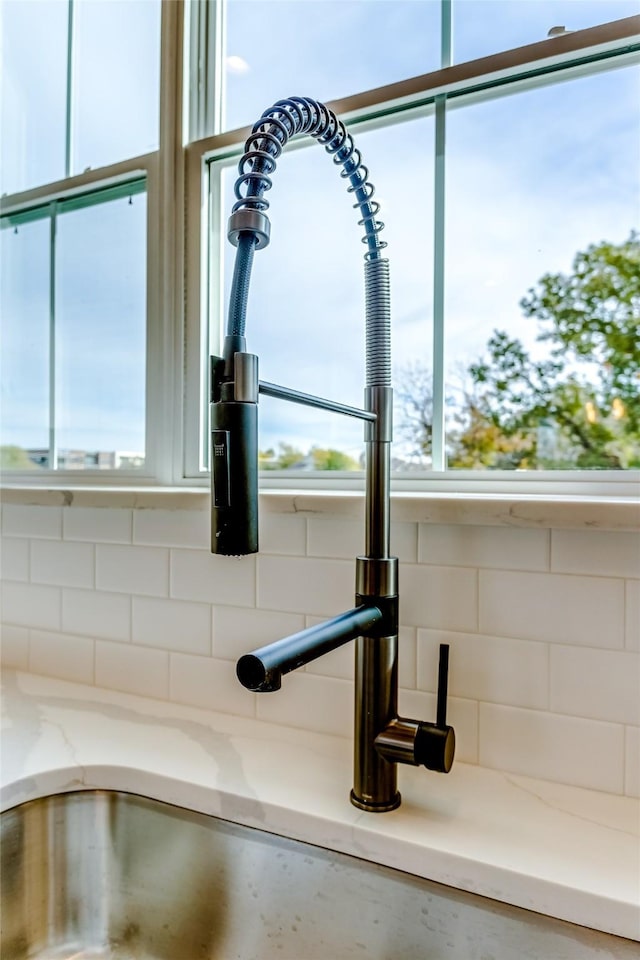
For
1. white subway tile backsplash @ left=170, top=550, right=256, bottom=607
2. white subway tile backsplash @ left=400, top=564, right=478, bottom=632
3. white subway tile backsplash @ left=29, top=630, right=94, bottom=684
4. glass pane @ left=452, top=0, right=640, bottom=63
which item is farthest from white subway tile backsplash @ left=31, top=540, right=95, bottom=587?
glass pane @ left=452, top=0, right=640, bottom=63

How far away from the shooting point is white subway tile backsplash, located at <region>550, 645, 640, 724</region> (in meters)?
0.69

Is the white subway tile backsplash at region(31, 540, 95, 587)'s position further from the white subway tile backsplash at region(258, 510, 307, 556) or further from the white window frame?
the white subway tile backsplash at region(258, 510, 307, 556)

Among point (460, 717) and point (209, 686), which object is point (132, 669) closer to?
point (209, 686)

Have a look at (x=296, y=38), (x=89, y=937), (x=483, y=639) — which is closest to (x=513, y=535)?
(x=483, y=639)

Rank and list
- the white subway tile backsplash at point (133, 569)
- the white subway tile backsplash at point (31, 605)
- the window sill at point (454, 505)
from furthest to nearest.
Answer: the white subway tile backsplash at point (31, 605) → the white subway tile backsplash at point (133, 569) → the window sill at point (454, 505)

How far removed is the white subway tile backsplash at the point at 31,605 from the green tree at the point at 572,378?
81 cm

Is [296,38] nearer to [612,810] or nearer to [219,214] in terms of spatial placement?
[219,214]

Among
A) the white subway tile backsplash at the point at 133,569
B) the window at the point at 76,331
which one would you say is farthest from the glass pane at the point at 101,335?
the white subway tile backsplash at the point at 133,569

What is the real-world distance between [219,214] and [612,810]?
114cm

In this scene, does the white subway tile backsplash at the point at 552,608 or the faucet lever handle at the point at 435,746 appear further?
the white subway tile backsplash at the point at 552,608

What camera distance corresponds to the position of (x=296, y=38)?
3.54ft

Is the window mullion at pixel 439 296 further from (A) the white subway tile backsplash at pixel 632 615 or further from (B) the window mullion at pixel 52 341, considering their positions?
(B) the window mullion at pixel 52 341

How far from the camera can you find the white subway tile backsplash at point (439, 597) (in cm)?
78

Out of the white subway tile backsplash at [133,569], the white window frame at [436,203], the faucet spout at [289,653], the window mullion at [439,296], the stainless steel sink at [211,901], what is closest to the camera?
the faucet spout at [289,653]
